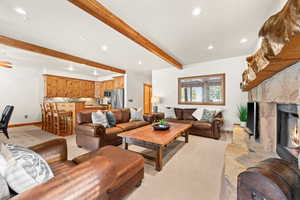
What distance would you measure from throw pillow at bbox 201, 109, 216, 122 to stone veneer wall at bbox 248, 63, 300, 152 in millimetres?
1599

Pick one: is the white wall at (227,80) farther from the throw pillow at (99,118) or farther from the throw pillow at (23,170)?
the throw pillow at (23,170)

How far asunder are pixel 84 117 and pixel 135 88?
3923 millimetres

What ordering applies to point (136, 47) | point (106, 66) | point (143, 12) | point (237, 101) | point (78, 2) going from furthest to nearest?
1. point (106, 66)
2. point (237, 101)
3. point (136, 47)
4. point (143, 12)
5. point (78, 2)

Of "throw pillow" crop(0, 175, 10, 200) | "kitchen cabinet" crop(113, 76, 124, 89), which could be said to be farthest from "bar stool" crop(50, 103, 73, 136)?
"throw pillow" crop(0, 175, 10, 200)

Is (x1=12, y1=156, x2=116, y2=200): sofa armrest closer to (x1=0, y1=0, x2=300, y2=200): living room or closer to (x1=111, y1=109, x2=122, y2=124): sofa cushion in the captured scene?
(x1=0, y1=0, x2=300, y2=200): living room

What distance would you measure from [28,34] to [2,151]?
10.5 feet

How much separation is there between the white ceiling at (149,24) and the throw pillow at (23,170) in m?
2.10

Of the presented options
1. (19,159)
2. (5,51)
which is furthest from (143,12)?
(5,51)

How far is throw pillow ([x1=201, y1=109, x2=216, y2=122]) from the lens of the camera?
12.3 feet

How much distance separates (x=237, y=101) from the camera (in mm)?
4102

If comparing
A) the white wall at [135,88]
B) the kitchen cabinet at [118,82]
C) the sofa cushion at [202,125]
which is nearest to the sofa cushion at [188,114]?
the sofa cushion at [202,125]

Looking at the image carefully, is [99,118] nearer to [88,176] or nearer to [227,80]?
[88,176]

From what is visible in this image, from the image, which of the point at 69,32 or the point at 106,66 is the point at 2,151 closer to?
the point at 69,32

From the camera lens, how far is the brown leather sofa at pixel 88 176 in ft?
2.28
